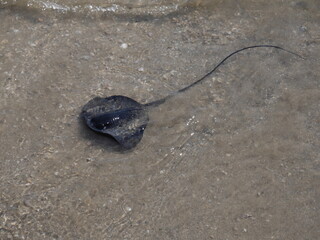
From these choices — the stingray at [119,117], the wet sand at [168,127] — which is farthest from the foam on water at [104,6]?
the stingray at [119,117]

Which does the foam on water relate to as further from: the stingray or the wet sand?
the stingray

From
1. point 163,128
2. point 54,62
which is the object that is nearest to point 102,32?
point 54,62

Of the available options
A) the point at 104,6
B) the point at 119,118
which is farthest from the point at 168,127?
the point at 104,6

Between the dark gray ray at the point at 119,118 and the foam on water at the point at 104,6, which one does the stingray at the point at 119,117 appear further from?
the foam on water at the point at 104,6

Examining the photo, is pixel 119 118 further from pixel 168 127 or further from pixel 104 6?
pixel 104 6

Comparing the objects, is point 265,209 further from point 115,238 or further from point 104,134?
point 104,134

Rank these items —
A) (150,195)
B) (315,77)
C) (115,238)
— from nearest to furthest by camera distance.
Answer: (115,238), (150,195), (315,77)

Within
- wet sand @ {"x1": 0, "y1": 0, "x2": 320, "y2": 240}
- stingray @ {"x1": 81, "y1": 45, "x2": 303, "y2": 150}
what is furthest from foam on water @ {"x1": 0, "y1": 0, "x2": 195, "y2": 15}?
stingray @ {"x1": 81, "y1": 45, "x2": 303, "y2": 150}
